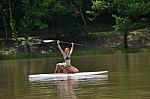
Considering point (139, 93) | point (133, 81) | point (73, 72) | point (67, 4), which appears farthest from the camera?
point (67, 4)

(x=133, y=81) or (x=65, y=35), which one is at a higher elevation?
(x=133, y=81)

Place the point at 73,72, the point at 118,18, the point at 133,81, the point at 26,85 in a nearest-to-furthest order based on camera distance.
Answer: the point at 133,81, the point at 26,85, the point at 73,72, the point at 118,18

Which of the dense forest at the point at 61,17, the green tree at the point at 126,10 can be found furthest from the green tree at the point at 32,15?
the green tree at the point at 126,10

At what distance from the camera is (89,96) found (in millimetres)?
17359

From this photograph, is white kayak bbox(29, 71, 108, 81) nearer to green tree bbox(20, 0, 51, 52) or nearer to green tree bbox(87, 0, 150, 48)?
green tree bbox(87, 0, 150, 48)

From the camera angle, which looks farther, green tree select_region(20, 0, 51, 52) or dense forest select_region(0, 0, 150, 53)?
green tree select_region(20, 0, 51, 52)

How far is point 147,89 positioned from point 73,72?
995 cm

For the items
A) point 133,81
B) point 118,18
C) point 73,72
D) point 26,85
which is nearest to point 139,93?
point 133,81

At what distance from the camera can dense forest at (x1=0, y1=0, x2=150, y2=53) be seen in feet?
201

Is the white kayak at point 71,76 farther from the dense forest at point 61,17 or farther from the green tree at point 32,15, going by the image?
the green tree at point 32,15

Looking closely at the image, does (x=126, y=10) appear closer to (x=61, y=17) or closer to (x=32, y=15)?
(x=61, y=17)

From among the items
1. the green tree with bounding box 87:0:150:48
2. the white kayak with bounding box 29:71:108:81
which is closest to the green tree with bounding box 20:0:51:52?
the green tree with bounding box 87:0:150:48

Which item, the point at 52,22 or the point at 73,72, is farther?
the point at 52,22

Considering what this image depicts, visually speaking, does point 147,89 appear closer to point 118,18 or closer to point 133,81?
point 133,81
